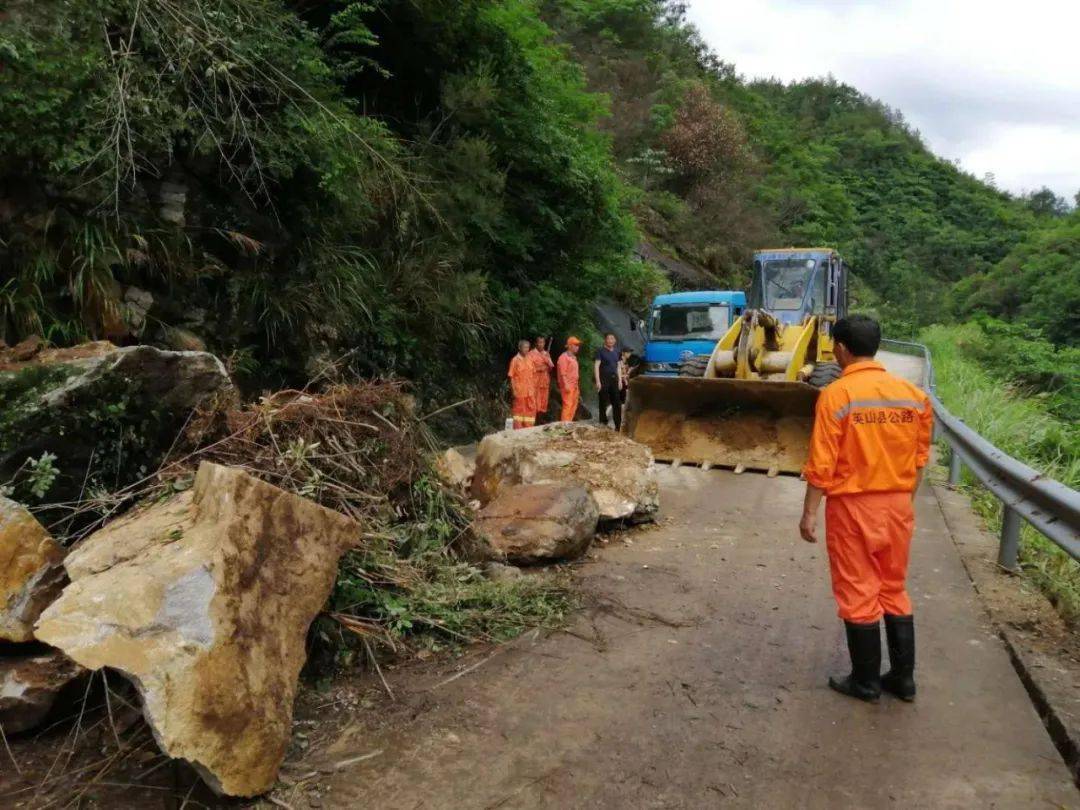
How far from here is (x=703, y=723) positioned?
3.40m

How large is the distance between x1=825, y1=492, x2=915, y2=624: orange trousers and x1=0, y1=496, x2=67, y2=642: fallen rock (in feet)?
11.3

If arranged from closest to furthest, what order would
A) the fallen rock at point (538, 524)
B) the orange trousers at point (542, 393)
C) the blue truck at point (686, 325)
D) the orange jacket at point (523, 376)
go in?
the fallen rock at point (538, 524)
the orange jacket at point (523, 376)
the orange trousers at point (542, 393)
the blue truck at point (686, 325)

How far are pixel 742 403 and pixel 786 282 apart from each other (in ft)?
20.3

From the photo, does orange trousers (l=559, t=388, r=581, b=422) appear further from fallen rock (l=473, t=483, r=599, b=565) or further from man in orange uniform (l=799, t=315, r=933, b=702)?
man in orange uniform (l=799, t=315, r=933, b=702)

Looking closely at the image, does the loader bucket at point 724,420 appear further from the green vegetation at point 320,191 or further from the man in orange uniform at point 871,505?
the man in orange uniform at point 871,505

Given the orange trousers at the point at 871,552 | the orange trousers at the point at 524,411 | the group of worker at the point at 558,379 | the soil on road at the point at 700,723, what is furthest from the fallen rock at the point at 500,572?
the orange trousers at the point at 524,411

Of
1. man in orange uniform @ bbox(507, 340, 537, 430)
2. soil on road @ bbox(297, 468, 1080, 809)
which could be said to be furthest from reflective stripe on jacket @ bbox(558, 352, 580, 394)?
soil on road @ bbox(297, 468, 1080, 809)

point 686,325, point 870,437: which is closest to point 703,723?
point 870,437

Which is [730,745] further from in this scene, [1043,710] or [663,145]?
[663,145]

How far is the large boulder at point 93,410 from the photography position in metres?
3.72

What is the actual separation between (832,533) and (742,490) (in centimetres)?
481

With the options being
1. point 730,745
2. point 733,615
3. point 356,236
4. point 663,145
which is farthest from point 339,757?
point 663,145

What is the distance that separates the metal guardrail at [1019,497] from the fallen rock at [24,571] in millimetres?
4757

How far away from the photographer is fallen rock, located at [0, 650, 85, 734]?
122 inches
